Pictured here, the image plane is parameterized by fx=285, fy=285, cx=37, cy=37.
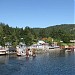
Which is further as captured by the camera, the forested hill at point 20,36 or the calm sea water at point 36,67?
the forested hill at point 20,36

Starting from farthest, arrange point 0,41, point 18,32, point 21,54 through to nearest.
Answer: point 18,32 → point 0,41 → point 21,54

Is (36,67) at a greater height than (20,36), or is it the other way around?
(20,36)

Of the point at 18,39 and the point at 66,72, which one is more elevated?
the point at 18,39

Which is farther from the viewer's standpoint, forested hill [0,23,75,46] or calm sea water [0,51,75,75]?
forested hill [0,23,75,46]

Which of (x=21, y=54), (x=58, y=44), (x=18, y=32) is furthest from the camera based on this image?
(x=58, y=44)

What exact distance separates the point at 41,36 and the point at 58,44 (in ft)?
60.4

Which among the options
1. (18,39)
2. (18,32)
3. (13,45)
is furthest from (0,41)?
(18,32)

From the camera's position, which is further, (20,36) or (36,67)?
(20,36)

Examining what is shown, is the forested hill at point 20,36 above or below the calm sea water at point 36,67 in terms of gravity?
above

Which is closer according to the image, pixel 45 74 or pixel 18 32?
pixel 45 74

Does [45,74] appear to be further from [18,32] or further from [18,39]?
[18,32]

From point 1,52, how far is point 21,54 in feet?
32.2

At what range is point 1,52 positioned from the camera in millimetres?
100750

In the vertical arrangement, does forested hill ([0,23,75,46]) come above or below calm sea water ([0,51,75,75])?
above
